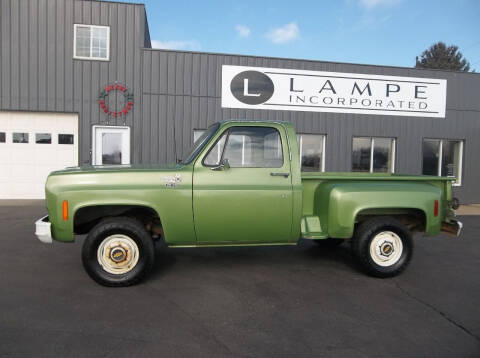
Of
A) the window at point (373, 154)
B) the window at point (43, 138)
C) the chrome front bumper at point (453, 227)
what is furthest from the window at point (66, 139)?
the chrome front bumper at point (453, 227)

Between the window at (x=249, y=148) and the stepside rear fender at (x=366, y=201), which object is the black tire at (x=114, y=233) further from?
the stepside rear fender at (x=366, y=201)

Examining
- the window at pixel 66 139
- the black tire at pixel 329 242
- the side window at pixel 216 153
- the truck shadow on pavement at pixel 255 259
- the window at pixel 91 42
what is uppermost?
the window at pixel 91 42

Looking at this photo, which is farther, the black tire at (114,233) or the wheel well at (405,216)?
the wheel well at (405,216)

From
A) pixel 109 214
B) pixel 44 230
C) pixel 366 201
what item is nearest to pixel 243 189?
pixel 366 201

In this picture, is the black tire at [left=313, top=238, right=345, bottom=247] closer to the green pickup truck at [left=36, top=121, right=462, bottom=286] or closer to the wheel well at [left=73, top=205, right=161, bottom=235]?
the green pickup truck at [left=36, top=121, right=462, bottom=286]

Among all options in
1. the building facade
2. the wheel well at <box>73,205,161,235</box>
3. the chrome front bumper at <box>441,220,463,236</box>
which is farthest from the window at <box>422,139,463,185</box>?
the wheel well at <box>73,205,161,235</box>

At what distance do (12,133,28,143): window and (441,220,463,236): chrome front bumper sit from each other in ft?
38.9

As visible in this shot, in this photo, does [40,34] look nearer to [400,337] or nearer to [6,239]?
[6,239]

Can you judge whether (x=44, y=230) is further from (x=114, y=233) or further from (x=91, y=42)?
(x=91, y=42)

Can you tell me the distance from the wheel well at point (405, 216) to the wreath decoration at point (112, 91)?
27.9 ft

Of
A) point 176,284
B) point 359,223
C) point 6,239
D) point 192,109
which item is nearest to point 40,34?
point 192,109

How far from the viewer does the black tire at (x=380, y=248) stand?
14.2 ft

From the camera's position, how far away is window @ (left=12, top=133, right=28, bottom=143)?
36.1 ft

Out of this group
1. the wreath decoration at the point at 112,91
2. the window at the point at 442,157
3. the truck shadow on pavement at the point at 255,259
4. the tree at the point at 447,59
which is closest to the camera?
the truck shadow on pavement at the point at 255,259
